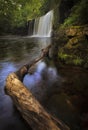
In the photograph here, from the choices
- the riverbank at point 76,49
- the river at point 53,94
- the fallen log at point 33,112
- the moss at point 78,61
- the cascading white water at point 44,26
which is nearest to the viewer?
the fallen log at point 33,112

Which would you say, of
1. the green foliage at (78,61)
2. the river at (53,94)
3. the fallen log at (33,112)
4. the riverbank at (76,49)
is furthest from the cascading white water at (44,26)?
the fallen log at (33,112)

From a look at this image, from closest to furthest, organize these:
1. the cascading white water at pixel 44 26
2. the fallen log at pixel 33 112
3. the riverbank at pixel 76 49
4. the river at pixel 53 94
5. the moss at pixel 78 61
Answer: the fallen log at pixel 33 112 → the river at pixel 53 94 → the moss at pixel 78 61 → the riverbank at pixel 76 49 → the cascading white water at pixel 44 26

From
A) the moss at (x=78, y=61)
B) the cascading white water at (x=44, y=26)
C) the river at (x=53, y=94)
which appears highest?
the cascading white water at (x=44, y=26)

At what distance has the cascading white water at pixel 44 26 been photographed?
24.5 m

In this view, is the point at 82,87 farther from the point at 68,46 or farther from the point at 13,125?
the point at 68,46

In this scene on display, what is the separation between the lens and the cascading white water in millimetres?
24453

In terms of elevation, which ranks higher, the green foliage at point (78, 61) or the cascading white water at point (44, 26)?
the cascading white water at point (44, 26)

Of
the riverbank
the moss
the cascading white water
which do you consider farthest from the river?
the cascading white water

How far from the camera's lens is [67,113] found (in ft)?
12.6

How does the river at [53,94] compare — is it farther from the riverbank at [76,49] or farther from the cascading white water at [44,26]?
the cascading white water at [44,26]

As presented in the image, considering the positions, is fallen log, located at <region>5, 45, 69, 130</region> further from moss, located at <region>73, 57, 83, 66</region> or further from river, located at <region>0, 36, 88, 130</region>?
moss, located at <region>73, 57, 83, 66</region>

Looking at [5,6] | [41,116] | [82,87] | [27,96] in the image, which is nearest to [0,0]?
[5,6]

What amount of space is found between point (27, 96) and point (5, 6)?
7.21m

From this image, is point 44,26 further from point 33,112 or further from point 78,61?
point 33,112
